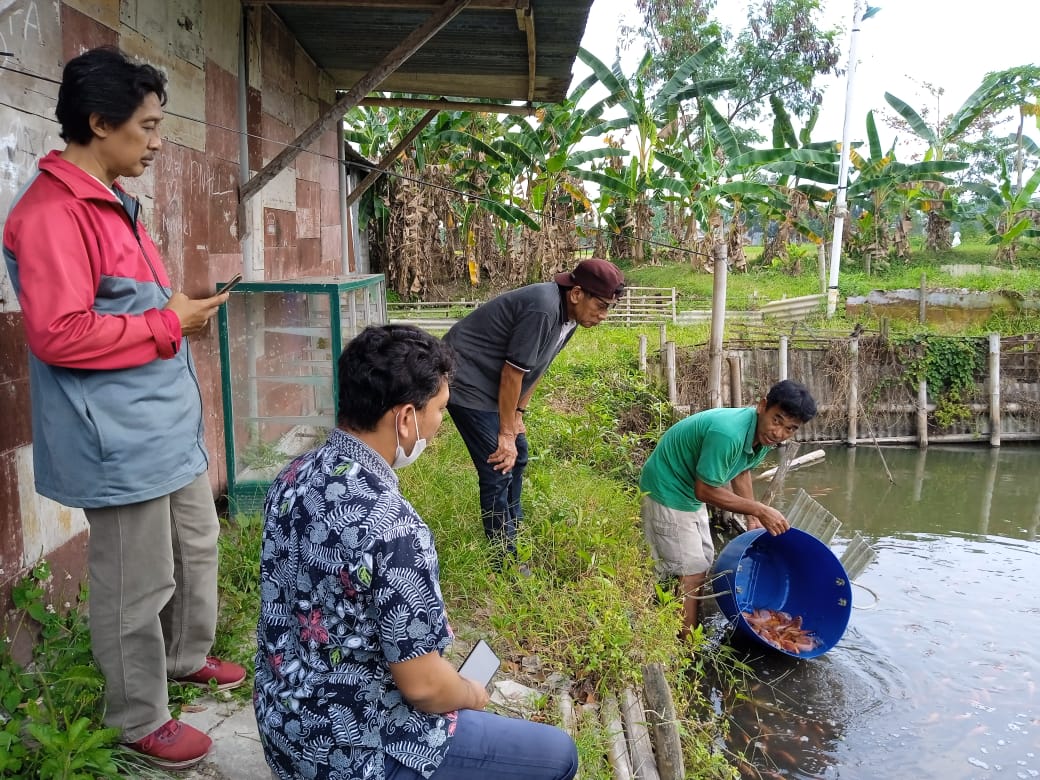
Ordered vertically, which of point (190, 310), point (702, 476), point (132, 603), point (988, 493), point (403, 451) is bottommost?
point (988, 493)

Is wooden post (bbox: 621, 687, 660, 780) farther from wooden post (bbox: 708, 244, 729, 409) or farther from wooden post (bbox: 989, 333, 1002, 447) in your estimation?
wooden post (bbox: 989, 333, 1002, 447)

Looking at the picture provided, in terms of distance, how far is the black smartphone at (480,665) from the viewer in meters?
2.01

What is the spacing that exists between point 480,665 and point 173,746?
0.96 m

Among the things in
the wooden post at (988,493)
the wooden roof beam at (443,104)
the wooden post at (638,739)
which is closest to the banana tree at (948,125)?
the wooden post at (988,493)

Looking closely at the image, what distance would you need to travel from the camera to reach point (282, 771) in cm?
176

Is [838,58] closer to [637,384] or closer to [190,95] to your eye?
[637,384]

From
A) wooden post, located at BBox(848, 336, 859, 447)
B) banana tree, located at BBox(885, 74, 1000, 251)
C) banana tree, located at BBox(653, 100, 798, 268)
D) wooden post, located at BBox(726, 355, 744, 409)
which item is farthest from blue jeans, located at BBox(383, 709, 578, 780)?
banana tree, located at BBox(885, 74, 1000, 251)

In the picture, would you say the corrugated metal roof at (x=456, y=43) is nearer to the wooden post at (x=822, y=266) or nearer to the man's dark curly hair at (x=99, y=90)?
the man's dark curly hair at (x=99, y=90)

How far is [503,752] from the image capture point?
183cm

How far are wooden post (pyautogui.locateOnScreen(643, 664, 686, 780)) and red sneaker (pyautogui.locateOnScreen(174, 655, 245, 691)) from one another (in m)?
1.53

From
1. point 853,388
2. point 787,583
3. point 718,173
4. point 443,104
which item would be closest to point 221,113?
point 443,104

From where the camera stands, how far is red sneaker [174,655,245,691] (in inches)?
110

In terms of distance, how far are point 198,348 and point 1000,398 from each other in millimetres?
13422

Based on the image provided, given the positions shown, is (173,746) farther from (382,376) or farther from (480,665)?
(382,376)
